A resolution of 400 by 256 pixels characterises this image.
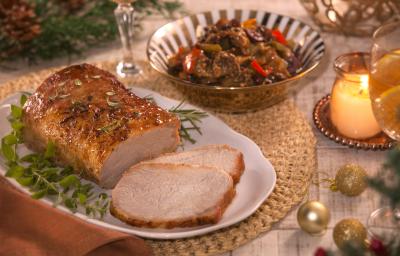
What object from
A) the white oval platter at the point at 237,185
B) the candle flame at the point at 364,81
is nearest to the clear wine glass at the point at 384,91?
the candle flame at the point at 364,81

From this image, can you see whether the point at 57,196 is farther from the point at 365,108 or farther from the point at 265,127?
the point at 365,108

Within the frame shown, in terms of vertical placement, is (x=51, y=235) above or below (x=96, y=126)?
below

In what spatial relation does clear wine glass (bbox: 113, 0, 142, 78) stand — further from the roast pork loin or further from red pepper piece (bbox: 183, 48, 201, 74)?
the roast pork loin

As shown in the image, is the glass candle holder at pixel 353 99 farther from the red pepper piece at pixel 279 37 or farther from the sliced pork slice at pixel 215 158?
the sliced pork slice at pixel 215 158

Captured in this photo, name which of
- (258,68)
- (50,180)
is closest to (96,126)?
(50,180)

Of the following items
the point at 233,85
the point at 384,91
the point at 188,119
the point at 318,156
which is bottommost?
the point at 318,156

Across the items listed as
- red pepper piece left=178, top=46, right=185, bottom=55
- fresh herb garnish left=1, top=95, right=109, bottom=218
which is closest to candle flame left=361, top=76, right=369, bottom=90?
red pepper piece left=178, top=46, right=185, bottom=55

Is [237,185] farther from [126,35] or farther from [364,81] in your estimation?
[126,35]
